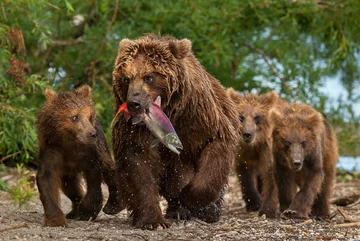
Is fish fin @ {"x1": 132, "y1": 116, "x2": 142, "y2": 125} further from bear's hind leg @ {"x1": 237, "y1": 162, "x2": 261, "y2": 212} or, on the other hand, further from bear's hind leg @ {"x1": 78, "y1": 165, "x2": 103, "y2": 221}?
bear's hind leg @ {"x1": 237, "y1": 162, "x2": 261, "y2": 212}

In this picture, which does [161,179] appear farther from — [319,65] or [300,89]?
[319,65]

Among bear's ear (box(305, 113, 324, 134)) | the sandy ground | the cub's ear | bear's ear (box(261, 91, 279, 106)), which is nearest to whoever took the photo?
the sandy ground

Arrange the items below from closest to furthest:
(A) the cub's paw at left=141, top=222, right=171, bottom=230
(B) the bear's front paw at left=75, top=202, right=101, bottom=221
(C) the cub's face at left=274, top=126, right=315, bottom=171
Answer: (A) the cub's paw at left=141, top=222, right=171, bottom=230 < (B) the bear's front paw at left=75, top=202, right=101, bottom=221 < (C) the cub's face at left=274, top=126, right=315, bottom=171

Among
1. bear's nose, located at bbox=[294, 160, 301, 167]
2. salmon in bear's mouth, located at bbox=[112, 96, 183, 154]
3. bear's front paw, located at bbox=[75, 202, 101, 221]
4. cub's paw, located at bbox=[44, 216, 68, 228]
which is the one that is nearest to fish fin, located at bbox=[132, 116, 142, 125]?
salmon in bear's mouth, located at bbox=[112, 96, 183, 154]

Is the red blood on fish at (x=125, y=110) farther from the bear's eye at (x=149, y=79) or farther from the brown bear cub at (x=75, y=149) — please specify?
the brown bear cub at (x=75, y=149)

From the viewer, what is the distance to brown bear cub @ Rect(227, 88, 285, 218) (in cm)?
1001

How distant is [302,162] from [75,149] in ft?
8.05

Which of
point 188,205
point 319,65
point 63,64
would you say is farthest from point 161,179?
point 319,65

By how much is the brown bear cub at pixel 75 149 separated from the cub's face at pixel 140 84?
0.97 m

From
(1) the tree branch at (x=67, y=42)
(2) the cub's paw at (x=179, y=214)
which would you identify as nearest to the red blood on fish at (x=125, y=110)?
(2) the cub's paw at (x=179, y=214)

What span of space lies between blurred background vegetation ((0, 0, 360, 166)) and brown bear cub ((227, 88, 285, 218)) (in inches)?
81.8

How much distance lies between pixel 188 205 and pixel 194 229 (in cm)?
28

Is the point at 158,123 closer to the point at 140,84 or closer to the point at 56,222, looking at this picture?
the point at 140,84

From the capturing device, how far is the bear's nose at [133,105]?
21.9 ft
